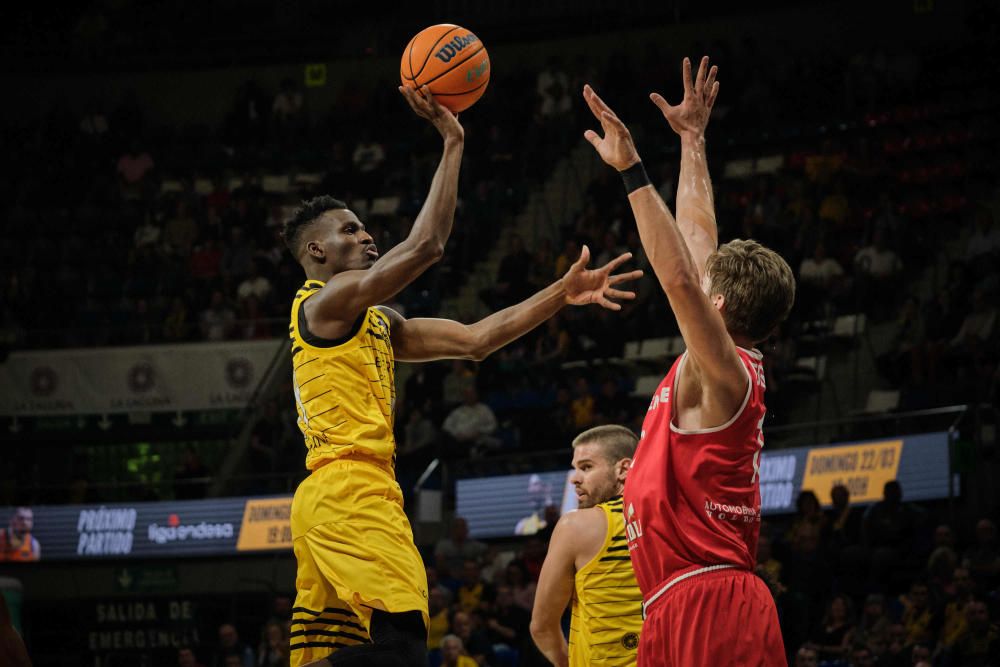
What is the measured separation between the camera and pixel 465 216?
20703 mm

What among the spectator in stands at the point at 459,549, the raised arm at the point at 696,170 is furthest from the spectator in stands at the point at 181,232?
the raised arm at the point at 696,170

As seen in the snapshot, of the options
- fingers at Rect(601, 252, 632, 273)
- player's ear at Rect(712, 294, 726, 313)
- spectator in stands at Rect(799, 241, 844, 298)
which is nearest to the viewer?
player's ear at Rect(712, 294, 726, 313)

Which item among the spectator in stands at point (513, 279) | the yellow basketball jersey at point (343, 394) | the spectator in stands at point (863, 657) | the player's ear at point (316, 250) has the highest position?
the spectator in stands at point (513, 279)

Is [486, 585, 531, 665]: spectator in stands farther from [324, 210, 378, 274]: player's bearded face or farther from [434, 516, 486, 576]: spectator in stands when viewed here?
[324, 210, 378, 274]: player's bearded face

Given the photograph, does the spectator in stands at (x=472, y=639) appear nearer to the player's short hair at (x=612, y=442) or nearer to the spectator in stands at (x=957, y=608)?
the spectator in stands at (x=957, y=608)

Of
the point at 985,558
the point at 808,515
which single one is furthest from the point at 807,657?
the point at 808,515

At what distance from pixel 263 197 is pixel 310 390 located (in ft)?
57.7

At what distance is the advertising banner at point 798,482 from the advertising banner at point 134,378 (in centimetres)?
489

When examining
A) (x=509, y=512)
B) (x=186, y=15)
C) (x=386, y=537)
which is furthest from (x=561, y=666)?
(x=186, y=15)

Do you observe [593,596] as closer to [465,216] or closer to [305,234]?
[305,234]

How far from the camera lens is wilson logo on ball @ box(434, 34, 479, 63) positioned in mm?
5680

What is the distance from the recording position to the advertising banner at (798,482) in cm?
1236

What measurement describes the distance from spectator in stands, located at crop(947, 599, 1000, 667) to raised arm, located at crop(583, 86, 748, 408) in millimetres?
6624

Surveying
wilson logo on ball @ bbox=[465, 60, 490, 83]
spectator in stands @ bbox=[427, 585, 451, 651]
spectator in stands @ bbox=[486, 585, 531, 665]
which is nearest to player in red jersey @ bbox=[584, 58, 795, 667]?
wilson logo on ball @ bbox=[465, 60, 490, 83]
